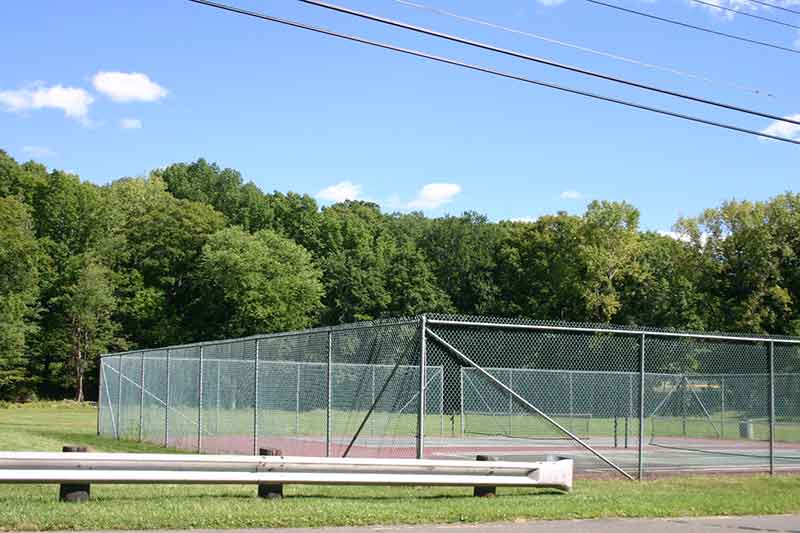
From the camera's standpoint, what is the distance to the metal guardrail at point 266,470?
1017cm

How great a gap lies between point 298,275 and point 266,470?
61988 mm

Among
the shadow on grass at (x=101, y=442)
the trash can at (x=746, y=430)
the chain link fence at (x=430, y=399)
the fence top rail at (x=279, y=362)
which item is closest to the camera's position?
the chain link fence at (x=430, y=399)

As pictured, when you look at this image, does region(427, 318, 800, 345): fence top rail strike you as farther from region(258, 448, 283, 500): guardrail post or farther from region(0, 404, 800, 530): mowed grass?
region(258, 448, 283, 500): guardrail post

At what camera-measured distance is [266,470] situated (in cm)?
1109

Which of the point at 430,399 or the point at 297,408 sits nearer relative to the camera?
the point at 297,408

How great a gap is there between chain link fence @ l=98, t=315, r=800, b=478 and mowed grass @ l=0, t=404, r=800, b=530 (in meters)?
1.35

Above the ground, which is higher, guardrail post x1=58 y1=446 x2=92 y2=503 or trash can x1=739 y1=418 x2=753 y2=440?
guardrail post x1=58 y1=446 x2=92 y2=503

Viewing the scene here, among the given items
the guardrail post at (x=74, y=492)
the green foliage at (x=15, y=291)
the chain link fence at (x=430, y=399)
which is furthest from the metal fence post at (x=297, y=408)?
the green foliage at (x=15, y=291)

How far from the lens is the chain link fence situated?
55.7ft

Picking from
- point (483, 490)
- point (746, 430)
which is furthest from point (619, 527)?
point (746, 430)

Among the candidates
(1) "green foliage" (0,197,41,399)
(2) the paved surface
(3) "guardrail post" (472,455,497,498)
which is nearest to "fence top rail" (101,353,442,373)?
(3) "guardrail post" (472,455,497,498)

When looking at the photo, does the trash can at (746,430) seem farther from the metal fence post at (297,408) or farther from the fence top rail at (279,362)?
the metal fence post at (297,408)

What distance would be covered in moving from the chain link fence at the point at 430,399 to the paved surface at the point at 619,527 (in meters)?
2.81

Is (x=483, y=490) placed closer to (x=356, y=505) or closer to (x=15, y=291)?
(x=356, y=505)
